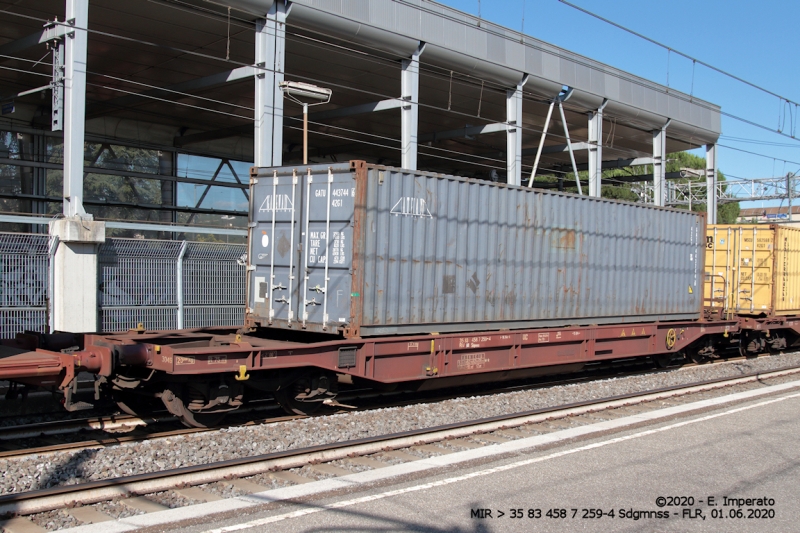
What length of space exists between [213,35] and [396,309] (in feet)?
36.7

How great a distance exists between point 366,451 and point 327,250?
129 inches

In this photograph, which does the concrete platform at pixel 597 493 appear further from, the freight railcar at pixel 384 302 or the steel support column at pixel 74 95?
the steel support column at pixel 74 95

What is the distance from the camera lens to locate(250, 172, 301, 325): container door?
10.5 meters

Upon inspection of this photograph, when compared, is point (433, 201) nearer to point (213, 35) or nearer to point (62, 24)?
point (62, 24)

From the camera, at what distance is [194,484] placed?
649 cm

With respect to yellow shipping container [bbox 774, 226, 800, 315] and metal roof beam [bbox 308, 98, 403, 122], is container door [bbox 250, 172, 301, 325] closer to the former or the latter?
metal roof beam [bbox 308, 98, 403, 122]

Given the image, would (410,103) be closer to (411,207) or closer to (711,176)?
(411,207)

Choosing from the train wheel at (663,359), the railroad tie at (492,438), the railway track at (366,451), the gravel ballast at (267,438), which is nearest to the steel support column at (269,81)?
the gravel ballast at (267,438)

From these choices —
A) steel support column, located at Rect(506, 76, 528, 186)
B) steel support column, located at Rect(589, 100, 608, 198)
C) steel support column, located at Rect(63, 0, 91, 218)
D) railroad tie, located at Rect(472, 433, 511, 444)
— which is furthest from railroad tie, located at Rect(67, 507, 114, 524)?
steel support column, located at Rect(589, 100, 608, 198)

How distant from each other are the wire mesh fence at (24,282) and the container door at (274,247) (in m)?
Answer: 4.55

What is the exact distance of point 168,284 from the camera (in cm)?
1445

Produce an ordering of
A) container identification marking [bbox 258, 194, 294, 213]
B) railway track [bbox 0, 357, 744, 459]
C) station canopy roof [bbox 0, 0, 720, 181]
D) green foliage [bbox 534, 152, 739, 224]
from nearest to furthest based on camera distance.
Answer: railway track [bbox 0, 357, 744, 459] < container identification marking [bbox 258, 194, 294, 213] < station canopy roof [bbox 0, 0, 720, 181] < green foliage [bbox 534, 152, 739, 224]

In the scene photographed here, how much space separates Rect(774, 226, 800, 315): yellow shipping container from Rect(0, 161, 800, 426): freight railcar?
19.3 ft

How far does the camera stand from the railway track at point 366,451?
5.90m
